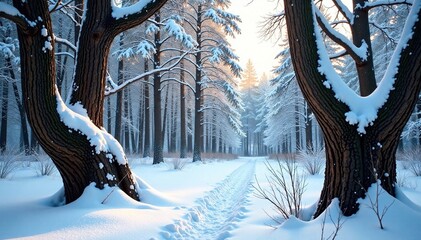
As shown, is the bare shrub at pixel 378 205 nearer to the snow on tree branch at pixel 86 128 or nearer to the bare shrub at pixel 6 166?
the snow on tree branch at pixel 86 128

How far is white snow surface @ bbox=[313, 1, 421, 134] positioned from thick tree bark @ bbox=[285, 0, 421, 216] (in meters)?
0.05

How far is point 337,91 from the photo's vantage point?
9.74ft

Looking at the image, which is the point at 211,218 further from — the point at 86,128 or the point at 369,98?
the point at 369,98

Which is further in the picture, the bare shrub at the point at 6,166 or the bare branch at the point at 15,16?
the bare shrub at the point at 6,166

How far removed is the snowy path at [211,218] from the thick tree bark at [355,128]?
145 cm

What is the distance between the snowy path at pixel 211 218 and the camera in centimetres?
307

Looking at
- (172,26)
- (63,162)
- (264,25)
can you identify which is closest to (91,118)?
(63,162)

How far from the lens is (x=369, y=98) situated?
3.02 meters

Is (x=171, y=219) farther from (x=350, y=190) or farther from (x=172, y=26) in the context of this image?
(x=172, y=26)

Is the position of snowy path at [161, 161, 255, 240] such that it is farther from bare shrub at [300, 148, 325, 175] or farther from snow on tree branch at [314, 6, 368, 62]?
bare shrub at [300, 148, 325, 175]

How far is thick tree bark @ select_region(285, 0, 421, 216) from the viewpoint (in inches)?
111

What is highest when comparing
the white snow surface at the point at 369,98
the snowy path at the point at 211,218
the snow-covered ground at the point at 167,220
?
the white snow surface at the point at 369,98

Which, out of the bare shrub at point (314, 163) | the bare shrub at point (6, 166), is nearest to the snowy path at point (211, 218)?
the bare shrub at point (314, 163)

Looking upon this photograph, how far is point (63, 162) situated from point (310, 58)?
359 cm
